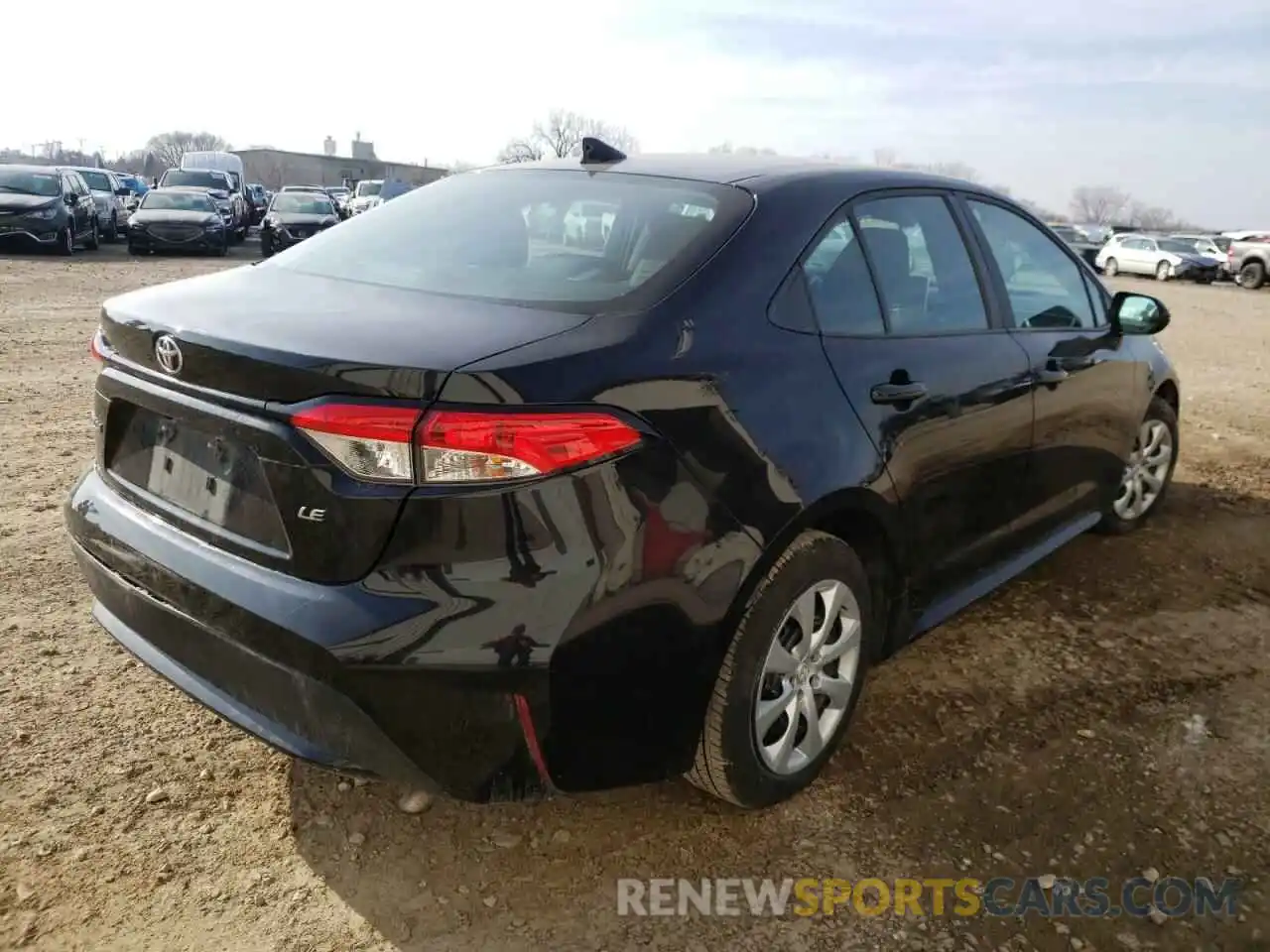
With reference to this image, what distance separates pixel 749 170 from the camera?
2.87 metres

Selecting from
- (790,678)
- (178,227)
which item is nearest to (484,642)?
(790,678)

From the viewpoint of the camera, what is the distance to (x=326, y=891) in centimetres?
229

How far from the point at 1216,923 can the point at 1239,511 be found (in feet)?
11.9

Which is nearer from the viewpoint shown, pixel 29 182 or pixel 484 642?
pixel 484 642

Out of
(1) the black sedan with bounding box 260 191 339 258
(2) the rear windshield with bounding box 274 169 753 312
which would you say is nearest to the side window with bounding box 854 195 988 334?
(2) the rear windshield with bounding box 274 169 753 312

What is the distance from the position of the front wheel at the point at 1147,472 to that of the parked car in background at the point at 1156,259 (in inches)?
1123

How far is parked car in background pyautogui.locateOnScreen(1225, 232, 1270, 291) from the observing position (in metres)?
28.0

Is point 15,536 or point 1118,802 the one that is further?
point 15,536

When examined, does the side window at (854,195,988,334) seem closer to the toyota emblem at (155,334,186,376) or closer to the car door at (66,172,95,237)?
the toyota emblem at (155,334,186,376)

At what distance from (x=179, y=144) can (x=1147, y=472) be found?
13446cm

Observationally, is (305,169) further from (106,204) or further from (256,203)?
(106,204)

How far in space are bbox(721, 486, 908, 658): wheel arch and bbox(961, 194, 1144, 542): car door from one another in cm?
90

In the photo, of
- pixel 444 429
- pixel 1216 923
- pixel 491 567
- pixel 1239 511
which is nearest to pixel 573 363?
pixel 444 429

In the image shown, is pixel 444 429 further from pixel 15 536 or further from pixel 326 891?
pixel 15 536
